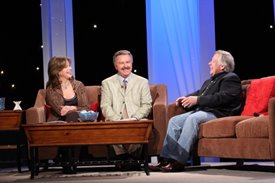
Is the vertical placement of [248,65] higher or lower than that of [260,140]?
higher

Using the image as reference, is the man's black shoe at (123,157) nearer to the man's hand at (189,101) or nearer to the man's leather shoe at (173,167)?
the man's leather shoe at (173,167)

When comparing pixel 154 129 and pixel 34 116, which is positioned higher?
pixel 34 116

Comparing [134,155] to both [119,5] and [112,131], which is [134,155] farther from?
[119,5]

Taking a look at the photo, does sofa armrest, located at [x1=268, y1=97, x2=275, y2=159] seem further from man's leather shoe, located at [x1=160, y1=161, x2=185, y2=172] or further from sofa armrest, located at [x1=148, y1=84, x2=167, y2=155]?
sofa armrest, located at [x1=148, y1=84, x2=167, y2=155]

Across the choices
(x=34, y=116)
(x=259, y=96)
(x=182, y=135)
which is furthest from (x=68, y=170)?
(x=259, y=96)

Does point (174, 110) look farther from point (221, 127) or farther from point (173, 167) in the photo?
point (221, 127)

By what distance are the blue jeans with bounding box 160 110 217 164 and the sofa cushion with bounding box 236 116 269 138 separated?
0.54 metres

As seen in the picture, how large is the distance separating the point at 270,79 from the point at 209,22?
5.65ft

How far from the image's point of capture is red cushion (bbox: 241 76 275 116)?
5.52 m

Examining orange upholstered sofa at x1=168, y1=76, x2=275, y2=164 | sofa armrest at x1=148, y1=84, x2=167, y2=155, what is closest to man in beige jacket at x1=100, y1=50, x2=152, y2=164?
sofa armrest at x1=148, y1=84, x2=167, y2=155

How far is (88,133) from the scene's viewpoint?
17.0ft

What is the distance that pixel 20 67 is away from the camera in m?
12.0

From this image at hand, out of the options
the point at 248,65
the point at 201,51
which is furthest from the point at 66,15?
the point at 248,65

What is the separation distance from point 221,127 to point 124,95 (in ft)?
4.44
